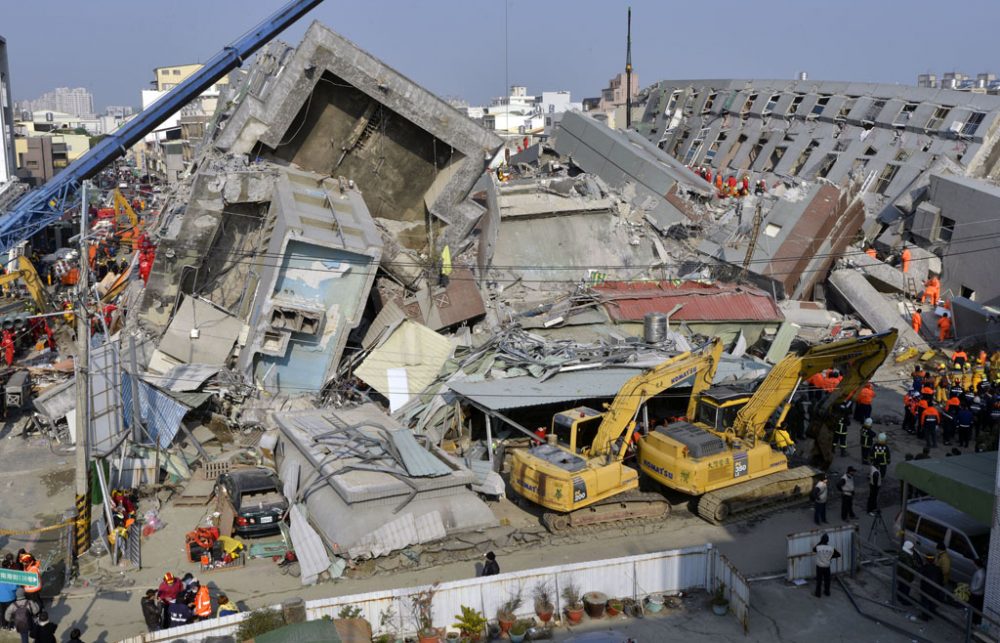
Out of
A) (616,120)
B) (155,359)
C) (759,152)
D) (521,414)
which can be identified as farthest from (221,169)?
(616,120)

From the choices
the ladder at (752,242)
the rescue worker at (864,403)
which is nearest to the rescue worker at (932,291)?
the ladder at (752,242)

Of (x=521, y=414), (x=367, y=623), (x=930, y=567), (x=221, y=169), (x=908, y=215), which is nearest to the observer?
(x=367, y=623)

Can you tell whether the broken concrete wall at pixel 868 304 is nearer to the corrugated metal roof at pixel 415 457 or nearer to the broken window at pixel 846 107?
the broken window at pixel 846 107

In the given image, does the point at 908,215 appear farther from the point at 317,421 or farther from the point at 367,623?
the point at 367,623

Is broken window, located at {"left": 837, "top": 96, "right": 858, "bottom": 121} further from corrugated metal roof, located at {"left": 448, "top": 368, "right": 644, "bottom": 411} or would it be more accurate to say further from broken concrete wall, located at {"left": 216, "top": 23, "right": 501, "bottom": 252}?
corrugated metal roof, located at {"left": 448, "top": 368, "right": 644, "bottom": 411}

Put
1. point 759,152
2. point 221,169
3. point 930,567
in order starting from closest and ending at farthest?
point 930,567
point 221,169
point 759,152

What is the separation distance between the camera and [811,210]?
92.3 ft

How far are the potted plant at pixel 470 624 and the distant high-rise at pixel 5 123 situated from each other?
44691mm

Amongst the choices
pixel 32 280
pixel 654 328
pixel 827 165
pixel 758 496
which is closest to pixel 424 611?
pixel 758 496

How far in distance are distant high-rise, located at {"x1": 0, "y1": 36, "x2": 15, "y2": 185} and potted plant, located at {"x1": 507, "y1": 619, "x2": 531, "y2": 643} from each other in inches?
1775

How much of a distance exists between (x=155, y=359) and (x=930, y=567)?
658 inches

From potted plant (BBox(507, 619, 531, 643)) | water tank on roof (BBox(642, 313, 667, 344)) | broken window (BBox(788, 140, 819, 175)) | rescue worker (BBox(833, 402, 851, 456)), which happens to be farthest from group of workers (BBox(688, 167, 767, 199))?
potted plant (BBox(507, 619, 531, 643))

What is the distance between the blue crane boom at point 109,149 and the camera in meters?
35.4

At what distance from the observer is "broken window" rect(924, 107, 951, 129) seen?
3475 centimetres
